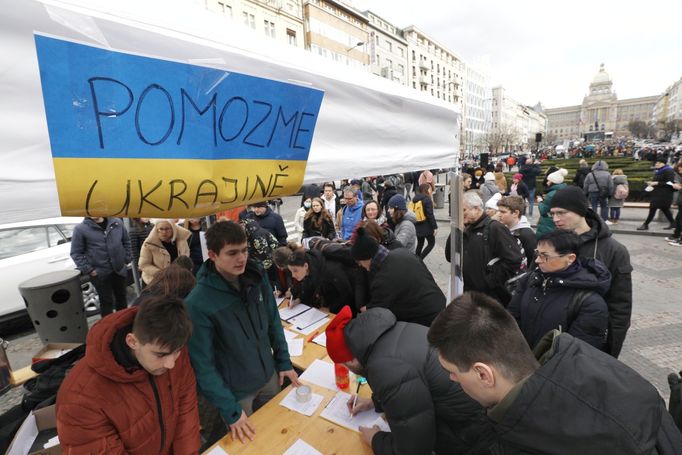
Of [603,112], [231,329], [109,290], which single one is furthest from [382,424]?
[603,112]

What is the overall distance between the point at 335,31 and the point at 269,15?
878 centimetres

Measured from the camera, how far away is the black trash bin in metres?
4.40

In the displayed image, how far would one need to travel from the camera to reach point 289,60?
1554mm

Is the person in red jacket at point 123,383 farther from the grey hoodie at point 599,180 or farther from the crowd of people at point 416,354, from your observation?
the grey hoodie at point 599,180

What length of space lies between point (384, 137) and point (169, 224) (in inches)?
154

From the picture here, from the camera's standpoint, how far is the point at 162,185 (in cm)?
126

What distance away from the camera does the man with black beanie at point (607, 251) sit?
8.75ft

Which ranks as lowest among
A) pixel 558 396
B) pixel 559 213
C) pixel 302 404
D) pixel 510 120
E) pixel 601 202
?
pixel 302 404

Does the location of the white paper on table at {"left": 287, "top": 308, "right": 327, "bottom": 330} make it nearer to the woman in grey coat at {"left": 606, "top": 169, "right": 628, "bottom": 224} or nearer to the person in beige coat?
the person in beige coat

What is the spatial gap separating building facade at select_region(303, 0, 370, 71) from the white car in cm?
2844

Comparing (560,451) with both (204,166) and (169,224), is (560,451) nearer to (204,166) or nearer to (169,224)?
(204,166)

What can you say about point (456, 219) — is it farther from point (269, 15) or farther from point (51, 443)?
point (269, 15)

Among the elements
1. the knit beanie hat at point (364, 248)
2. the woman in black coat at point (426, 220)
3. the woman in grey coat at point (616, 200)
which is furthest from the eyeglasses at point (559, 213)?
the woman in grey coat at point (616, 200)

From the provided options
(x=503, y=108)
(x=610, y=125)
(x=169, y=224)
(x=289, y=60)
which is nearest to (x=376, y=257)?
(x=289, y=60)
